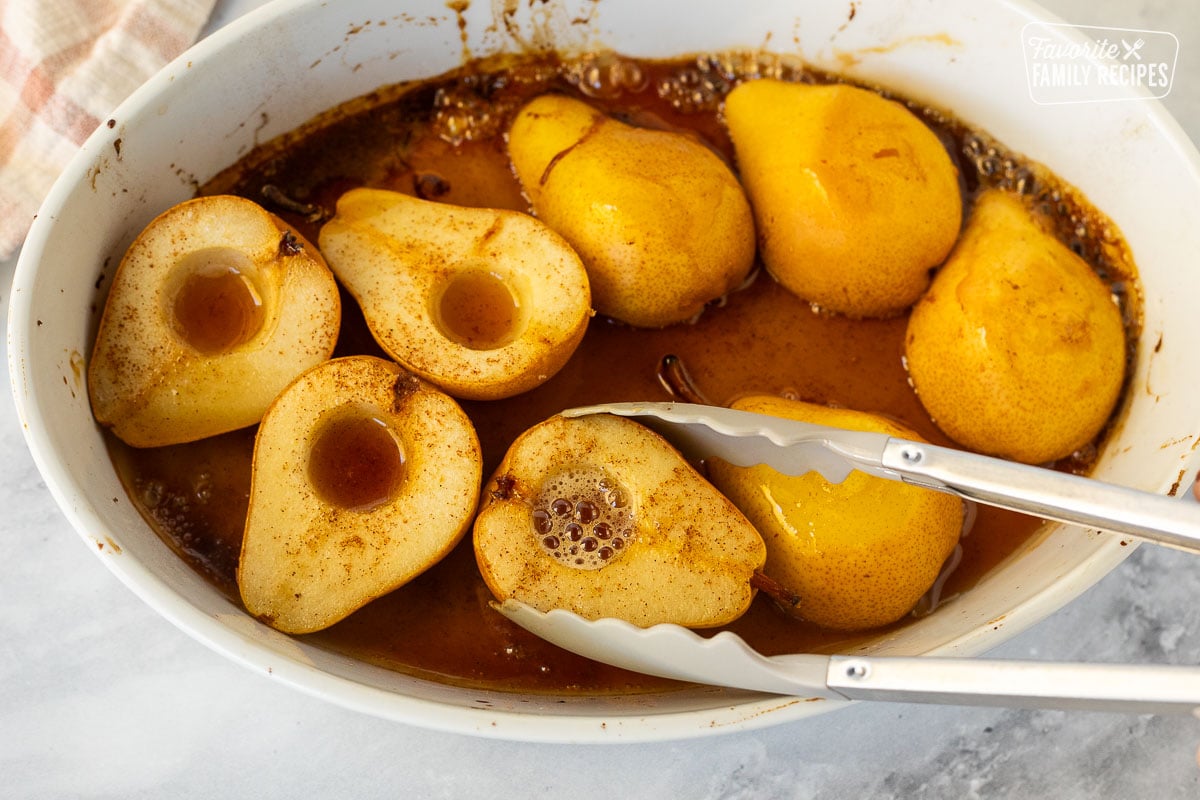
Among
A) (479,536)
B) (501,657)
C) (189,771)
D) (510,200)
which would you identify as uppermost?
(510,200)

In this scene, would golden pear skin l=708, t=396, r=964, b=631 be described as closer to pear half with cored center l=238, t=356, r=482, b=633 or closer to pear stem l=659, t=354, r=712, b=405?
pear stem l=659, t=354, r=712, b=405

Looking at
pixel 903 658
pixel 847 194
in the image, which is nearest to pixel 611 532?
pixel 903 658

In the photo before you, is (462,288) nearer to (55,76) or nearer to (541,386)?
(541,386)

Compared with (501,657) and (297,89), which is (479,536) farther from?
(297,89)

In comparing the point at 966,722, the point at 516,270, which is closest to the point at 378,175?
the point at 516,270

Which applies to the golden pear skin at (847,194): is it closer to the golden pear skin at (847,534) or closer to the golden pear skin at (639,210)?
the golden pear skin at (639,210)
